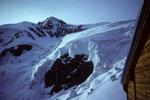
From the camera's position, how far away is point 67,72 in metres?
15.2

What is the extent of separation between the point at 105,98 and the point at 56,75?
11372 mm

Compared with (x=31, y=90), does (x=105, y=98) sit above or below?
above

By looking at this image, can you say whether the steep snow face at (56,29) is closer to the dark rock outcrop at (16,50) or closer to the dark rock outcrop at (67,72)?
the dark rock outcrop at (16,50)

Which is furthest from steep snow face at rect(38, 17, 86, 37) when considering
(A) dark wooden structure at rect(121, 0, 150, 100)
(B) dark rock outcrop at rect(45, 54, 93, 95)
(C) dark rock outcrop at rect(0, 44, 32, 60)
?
(A) dark wooden structure at rect(121, 0, 150, 100)

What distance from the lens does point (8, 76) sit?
20375 millimetres

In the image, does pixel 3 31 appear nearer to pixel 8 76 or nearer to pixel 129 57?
pixel 8 76

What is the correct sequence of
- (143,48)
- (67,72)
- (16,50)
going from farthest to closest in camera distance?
(16,50), (67,72), (143,48)

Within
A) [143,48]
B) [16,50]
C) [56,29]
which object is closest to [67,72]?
[143,48]

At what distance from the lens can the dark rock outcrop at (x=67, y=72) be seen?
13068 millimetres

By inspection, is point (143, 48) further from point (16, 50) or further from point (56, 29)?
point (56, 29)

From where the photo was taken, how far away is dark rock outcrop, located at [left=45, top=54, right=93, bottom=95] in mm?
13068

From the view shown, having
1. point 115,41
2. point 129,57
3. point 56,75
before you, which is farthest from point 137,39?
point 56,75

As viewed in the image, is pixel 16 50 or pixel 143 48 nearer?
pixel 143 48

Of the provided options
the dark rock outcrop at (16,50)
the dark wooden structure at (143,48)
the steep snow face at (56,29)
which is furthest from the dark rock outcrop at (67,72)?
the steep snow face at (56,29)
